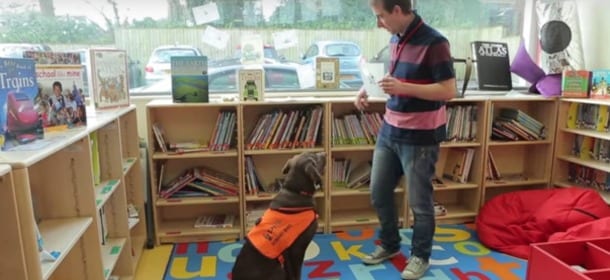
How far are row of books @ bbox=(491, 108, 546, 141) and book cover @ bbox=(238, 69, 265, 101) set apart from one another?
1.68 meters

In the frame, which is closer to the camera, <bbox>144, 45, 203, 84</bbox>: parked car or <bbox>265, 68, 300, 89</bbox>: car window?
<bbox>144, 45, 203, 84</bbox>: parked car

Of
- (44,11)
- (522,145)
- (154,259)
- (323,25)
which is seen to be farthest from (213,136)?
(522,145)

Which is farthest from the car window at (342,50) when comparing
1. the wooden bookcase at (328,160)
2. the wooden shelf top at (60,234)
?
the wooden shelf top at (60,234)

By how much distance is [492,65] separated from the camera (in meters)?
3.22

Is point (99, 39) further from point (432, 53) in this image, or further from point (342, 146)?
point (432, 53)

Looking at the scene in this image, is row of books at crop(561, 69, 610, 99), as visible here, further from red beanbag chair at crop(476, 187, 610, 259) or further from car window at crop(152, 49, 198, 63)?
car window at crop(152, 49, 198, 63)

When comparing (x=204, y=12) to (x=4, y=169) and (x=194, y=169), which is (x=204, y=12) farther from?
(x=4, y=169)

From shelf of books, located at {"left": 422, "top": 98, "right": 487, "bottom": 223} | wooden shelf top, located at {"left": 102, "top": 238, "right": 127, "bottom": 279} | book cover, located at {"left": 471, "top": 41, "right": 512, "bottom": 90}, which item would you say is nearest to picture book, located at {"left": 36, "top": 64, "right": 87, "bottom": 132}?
wooden shelf top, located at {"left": 102, "top": 238, "right": 127, "bottom": 279}

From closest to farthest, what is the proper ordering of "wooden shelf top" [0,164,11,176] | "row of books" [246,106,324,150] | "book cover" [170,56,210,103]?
"wooden shelf top" [0,164,11,176], "book cover" [170,56,210,103], "row of books" [246,106,324,150]

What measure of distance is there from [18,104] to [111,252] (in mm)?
1011

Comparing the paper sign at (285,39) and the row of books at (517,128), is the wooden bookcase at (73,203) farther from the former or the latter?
the row of books at (517,128)

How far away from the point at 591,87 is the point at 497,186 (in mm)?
899

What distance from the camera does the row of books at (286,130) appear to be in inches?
113

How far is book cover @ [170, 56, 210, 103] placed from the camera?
8.65 feet
